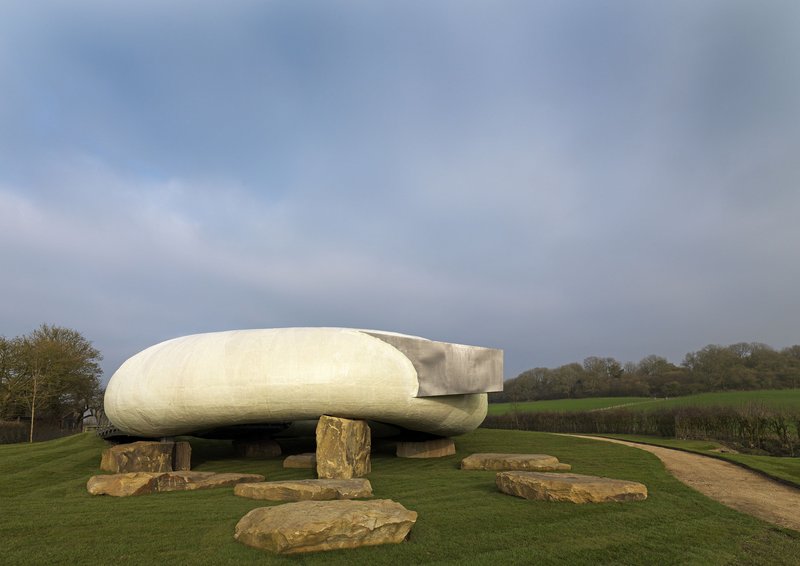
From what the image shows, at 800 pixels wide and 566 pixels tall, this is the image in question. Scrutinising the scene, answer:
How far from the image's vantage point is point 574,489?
854 cm

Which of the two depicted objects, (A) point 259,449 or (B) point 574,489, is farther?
(A) point 259,449

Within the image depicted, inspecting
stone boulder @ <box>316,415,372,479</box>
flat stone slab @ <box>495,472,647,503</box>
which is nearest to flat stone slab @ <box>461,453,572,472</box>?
stone boulder @ <box>316,415,372,479</box>

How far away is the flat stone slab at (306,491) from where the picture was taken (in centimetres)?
911

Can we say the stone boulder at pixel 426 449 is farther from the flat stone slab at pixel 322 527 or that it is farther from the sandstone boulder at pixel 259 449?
the flat stone slab at pixel 322 527

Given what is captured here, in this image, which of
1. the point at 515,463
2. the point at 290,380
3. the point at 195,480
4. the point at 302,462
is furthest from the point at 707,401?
the point at 195,480

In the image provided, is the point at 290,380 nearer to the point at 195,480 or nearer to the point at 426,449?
the point at 195,480

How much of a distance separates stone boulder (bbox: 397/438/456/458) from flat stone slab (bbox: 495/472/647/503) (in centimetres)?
785

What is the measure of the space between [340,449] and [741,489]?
9348mm

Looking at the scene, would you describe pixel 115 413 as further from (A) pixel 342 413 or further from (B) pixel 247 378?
(A) pixel 342 413

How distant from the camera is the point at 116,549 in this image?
20.6 feet

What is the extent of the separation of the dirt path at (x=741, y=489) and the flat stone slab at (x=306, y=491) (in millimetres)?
7090

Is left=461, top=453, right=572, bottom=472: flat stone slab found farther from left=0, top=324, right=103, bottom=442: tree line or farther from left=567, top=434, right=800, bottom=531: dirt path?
left=0, top=324, right=103, bottom=442: tree line

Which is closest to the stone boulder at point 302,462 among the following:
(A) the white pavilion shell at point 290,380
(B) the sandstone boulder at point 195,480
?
(A) the white pavilion shell at point 290,380

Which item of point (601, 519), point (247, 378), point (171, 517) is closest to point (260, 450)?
point (247, 378)
